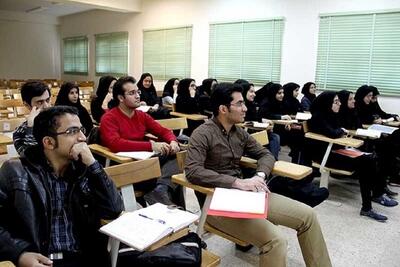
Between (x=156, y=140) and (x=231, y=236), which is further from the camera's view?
(x=156, y=140)

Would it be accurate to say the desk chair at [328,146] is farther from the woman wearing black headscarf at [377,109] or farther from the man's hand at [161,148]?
the woman wearing black headscarf at [377,109]

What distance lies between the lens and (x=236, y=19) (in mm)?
6875

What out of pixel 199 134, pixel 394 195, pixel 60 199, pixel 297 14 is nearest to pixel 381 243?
pixel 394 195

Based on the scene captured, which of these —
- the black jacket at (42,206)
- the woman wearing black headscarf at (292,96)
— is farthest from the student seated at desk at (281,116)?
the black jacket at (42,206)

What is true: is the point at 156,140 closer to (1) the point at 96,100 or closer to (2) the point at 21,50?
(1) the point at 96,100

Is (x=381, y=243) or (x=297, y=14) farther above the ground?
(x=297, y=14)

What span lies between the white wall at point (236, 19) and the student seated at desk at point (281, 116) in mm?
1035

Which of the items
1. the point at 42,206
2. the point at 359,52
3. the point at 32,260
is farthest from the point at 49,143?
the point at 359,52

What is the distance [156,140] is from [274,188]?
3.69 feet

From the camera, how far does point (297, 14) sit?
605cm

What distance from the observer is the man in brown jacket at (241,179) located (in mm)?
1736

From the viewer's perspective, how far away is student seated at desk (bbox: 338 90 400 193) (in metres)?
3.65

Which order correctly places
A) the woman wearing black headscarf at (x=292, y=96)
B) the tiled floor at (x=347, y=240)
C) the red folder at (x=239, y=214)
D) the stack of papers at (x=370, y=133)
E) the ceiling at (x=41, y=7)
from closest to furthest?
the red folder at (x=239, y=214) → the tiled floor at (x=347, y=240) → the stack of papers at (x=370, y=133) → the woman wearing black headscarf at (x=292, y=96) → the ceiling at (x=41, y=7)

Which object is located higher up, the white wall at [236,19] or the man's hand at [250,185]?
the white wall at [236,19]
